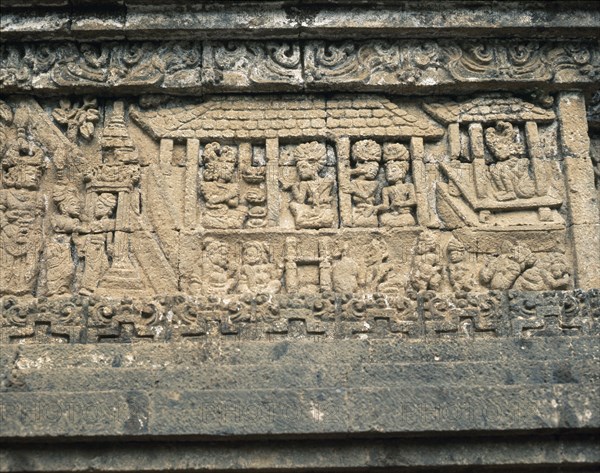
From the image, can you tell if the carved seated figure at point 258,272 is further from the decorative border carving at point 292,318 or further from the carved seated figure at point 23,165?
the carved seated figure at point 23,165

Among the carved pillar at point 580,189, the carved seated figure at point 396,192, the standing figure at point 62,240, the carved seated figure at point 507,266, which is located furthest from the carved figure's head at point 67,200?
the carved pillar at point 580,189

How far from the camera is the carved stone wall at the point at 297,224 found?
221 inches

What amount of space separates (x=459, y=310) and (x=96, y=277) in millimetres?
2435

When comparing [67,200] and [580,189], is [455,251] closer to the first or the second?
[580,189]

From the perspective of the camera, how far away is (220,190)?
20.8 feet

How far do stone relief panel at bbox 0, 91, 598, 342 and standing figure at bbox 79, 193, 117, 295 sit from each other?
0.01m

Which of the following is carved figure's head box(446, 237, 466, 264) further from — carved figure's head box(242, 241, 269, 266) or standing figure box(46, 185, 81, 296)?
standing figure box(46, 185, 81, 296)

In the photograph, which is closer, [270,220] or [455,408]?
[455,408]

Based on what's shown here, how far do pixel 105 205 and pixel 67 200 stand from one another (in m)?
0.27

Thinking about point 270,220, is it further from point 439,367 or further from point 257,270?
point 439,367

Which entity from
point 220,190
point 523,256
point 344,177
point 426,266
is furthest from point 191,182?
point 523,256

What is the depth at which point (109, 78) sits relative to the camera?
6.48 meters

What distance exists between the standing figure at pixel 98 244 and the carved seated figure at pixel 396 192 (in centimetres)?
188

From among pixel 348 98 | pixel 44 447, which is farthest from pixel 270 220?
pixel 44 447
